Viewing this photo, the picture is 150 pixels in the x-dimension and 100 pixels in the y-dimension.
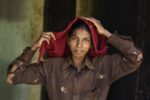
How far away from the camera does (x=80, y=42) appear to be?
11.0 feet

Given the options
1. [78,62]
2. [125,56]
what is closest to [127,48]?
[125,56]

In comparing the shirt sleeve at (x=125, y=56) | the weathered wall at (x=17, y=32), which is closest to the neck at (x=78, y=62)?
the shirt sleeve at (x=125, y=56)

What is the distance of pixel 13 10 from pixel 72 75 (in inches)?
48.1

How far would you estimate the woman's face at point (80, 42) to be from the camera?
11.0 feet

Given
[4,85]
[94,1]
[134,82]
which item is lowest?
[4,85]

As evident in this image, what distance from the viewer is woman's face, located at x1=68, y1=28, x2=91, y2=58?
3.34m

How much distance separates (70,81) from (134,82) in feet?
1.69

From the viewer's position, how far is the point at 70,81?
344cm

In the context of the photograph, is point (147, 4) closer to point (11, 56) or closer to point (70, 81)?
point (70, 81)

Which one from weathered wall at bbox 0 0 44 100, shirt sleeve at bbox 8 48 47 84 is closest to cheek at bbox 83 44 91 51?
shirt sleeve at bbox 8 48 47 84

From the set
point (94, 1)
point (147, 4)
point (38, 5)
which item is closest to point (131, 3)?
point (147, 4)

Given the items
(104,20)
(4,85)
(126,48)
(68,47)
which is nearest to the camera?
(126,48)

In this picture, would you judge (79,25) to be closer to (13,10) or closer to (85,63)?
(85,63)

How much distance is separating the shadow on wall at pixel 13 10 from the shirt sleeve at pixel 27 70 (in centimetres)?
101
